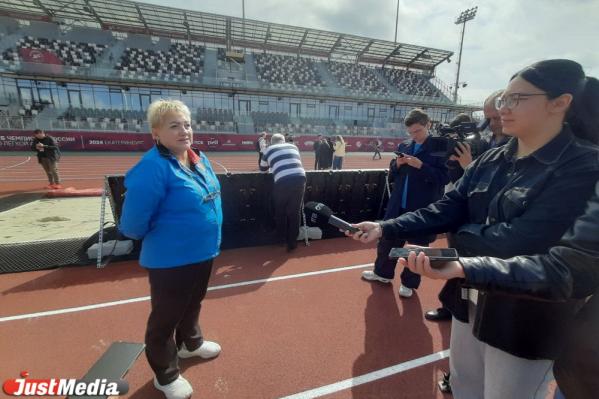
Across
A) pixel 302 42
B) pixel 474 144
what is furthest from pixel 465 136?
pixel 302 42

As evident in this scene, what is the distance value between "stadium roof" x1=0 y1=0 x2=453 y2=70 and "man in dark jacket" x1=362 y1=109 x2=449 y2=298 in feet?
100

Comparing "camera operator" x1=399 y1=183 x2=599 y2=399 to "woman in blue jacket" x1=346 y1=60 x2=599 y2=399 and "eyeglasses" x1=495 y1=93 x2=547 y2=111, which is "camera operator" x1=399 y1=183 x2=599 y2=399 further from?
"eyeglasses" x1=495 y1=93 x2=547 y2=111

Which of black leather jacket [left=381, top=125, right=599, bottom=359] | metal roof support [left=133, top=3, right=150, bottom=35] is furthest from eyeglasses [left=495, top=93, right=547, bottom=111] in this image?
metal roof support [left=133, top=3, right=150, bottom=35]

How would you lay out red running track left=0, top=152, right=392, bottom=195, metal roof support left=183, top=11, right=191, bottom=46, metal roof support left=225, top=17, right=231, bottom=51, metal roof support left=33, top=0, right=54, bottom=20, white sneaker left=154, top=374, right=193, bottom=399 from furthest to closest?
metal roof support left=225, top=17, right=231, bottom=51
metal roof support left=183, top=11, right=191, bottom=46
metal roof support left=33, top=0, right=54, bottom=20
red running track left=0, top=152, right=392, bottom=195
white sneaker left=154, top=374, right=193, bottom=399

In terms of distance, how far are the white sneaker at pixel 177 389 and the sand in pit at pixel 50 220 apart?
4.07 meters

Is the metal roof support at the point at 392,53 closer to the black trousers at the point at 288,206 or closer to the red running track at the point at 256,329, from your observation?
the black trousers at the point at 288,206

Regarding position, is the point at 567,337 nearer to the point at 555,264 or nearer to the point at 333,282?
the point at 555,264

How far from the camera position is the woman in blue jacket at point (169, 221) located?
173 cm

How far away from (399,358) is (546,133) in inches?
87.9

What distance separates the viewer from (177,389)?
2.12 metres

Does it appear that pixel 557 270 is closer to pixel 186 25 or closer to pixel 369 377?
pixel 369 377

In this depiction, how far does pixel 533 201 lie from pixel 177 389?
97.4 inches

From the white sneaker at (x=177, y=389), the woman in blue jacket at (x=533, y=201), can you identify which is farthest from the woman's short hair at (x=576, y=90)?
the white sneaker at (x=177, y=389)

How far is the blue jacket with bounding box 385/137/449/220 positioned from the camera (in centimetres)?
316
